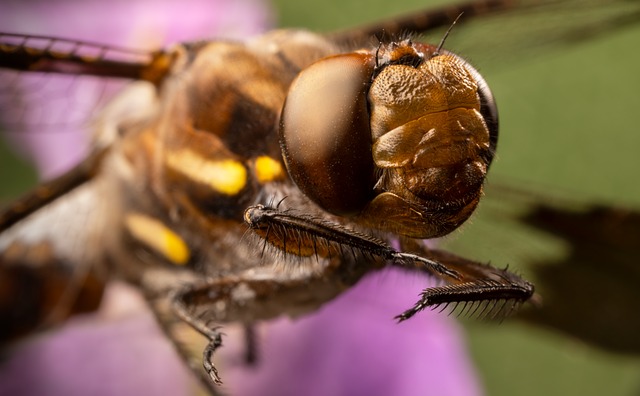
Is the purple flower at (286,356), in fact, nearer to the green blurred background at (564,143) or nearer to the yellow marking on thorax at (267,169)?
the green blurred background at (564,143)

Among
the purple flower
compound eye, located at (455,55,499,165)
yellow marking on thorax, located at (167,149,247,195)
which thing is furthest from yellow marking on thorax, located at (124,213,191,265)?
compound eye, located at (455,55,499,165)

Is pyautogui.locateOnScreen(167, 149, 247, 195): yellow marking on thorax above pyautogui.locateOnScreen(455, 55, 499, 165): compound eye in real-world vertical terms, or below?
below

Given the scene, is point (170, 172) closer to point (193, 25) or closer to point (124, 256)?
point (124, 256)

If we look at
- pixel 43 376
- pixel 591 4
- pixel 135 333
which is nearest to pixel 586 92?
pixel 591 4

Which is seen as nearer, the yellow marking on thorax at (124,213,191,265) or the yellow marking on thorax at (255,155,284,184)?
the yellow marking on thorax at (255,155,284,184)

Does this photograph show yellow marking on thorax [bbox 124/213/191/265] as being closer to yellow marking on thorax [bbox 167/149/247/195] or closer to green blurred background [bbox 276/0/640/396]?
yellow marking on thorax [bbox 167/149/247/195]

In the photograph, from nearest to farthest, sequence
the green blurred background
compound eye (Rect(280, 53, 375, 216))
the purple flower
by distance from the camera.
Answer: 1. compound eye (Rect(280, 53, 375, 216))
2. the purple flower
3. the green blurred background
